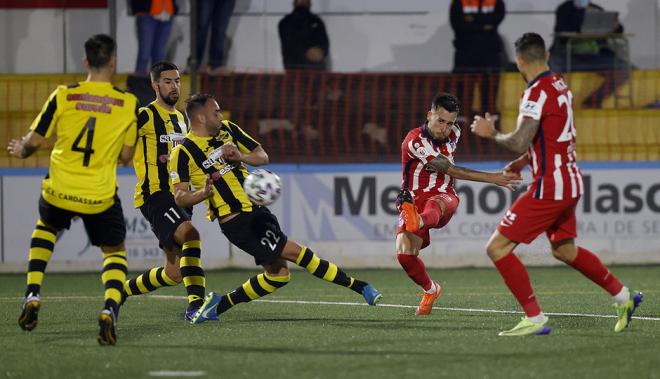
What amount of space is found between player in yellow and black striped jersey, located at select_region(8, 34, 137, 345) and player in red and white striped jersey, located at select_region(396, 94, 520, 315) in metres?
2.55

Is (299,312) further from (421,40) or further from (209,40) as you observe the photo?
(421,40)

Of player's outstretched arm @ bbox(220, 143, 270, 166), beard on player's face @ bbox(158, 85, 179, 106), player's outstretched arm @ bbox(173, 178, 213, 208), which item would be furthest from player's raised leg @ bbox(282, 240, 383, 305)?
beard on player's face @ bbox(158, 85, 179, 106)

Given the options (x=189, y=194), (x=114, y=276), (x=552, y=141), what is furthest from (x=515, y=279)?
(x=114, y=276)

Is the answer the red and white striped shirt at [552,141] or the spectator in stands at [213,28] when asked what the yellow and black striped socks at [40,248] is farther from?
the spectator in stands at [213,28]

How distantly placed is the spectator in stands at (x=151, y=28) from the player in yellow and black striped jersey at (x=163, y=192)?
6487mm

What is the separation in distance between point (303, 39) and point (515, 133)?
9049 mm

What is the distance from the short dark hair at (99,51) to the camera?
24.2 ft

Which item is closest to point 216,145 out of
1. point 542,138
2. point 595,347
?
point 542,138

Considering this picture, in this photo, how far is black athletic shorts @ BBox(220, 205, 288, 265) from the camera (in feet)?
27.9

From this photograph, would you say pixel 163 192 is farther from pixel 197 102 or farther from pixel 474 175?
pixel 474 175

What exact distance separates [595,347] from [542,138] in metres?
1.35

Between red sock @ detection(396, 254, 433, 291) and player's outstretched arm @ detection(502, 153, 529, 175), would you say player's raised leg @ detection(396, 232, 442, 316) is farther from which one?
player's outstretched arm @ detection(502, 153, 529, 175)

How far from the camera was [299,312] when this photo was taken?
372 inches

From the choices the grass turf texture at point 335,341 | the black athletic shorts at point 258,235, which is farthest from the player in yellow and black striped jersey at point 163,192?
the black athletic shorts at point 258,235
